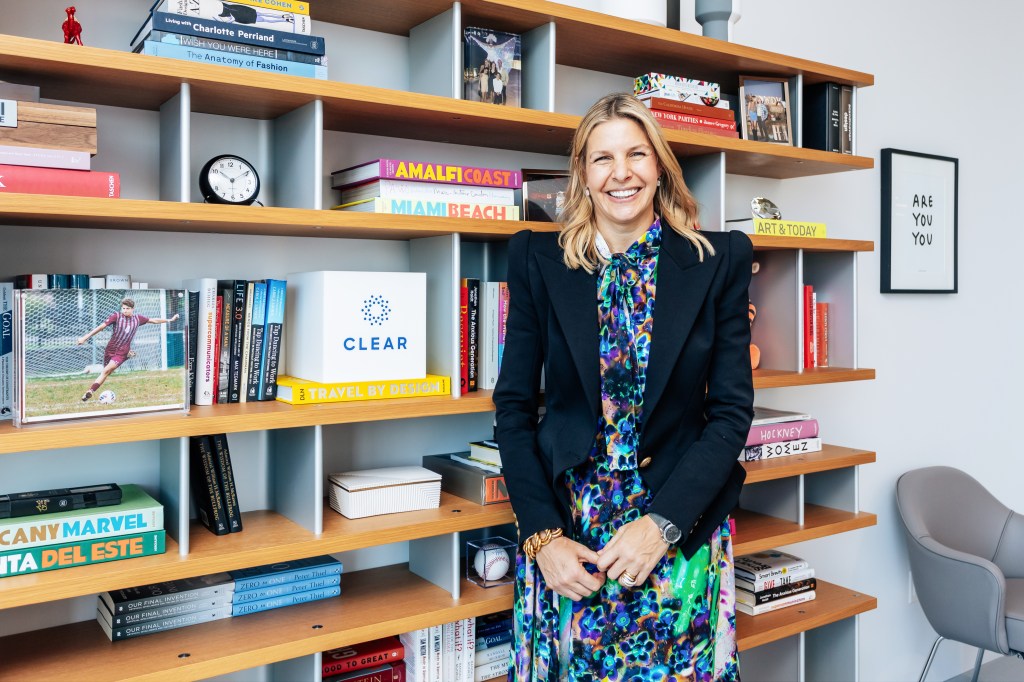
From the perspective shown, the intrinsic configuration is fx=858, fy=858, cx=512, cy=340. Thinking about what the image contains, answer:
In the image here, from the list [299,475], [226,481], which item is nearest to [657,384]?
[299,475]

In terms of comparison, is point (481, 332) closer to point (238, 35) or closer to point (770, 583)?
point (238, 35)

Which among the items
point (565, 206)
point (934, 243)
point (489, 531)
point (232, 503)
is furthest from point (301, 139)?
point (934, 243)

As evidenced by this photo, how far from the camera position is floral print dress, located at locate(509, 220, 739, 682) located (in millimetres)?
1604

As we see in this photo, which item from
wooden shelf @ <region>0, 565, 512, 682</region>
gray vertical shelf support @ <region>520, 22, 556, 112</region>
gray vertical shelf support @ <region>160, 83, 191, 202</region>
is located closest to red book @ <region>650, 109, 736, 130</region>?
gray vertical shelf support @ <region>520, 22, 556, 112</region>

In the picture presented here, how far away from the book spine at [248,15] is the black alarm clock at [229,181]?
0.82ft

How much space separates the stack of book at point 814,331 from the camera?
96.0 inches

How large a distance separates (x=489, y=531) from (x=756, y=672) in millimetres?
1108

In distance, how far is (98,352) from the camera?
1.44m

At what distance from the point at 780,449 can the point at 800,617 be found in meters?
0.45

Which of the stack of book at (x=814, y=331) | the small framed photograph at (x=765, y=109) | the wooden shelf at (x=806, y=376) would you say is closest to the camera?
the wooden shelf at (x=806, y=376)

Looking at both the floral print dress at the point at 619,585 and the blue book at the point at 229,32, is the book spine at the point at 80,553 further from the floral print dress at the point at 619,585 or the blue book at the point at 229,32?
the blue book at the point at 229,32

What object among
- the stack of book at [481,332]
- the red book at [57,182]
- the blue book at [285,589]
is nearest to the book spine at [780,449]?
the stack of book at [481,332]

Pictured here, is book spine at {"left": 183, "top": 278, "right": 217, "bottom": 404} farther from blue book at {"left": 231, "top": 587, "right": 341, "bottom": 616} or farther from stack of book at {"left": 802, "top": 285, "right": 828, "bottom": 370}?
stack of book at {"left": 802, "top": 285, "right": 828, "bottom": 370}

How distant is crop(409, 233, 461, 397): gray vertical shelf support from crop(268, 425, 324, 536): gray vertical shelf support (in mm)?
300
